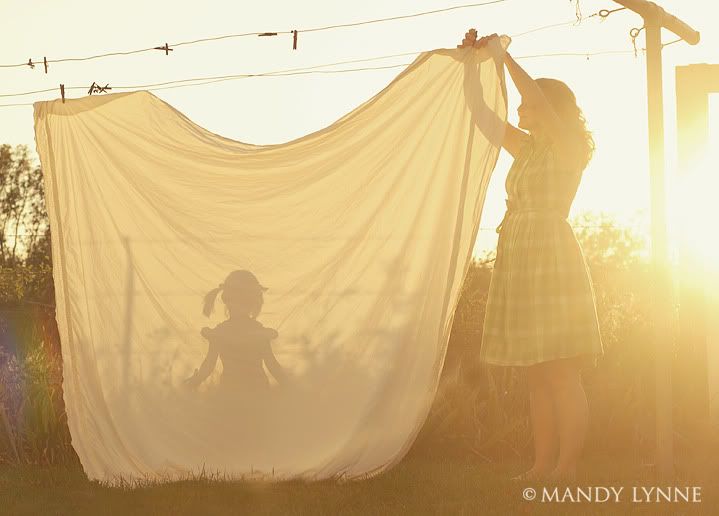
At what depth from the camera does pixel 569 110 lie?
15.8ft

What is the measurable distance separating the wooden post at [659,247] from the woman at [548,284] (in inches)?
15.7

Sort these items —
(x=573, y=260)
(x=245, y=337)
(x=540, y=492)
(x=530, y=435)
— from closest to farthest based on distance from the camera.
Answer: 1. (x=540, y=492)
2. (x=573, y=260)
3. (x=245, y=337)
4. (x=530, y=435)

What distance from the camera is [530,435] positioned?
18.7 ft

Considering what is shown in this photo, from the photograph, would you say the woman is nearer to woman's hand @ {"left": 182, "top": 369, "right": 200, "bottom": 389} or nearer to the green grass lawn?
the green grass lawn

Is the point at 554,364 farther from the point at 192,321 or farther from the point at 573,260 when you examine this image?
the point at 192,321

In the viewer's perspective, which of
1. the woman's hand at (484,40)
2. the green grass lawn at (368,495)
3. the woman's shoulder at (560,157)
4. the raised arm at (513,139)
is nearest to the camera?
the green grass lawn at (368,495)

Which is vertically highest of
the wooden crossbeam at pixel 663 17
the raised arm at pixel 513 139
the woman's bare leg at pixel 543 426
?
the wooden crossbeam at pixel 663 17

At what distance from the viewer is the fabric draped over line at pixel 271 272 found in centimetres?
497

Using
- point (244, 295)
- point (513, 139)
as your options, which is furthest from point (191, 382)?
point (513, 139)

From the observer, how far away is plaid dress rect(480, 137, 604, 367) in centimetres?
470

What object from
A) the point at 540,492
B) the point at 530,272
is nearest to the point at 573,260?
the point at 530,272

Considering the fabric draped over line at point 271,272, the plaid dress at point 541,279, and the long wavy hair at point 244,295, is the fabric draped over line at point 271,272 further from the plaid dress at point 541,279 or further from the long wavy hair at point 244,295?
the plaid dress at point 541,279

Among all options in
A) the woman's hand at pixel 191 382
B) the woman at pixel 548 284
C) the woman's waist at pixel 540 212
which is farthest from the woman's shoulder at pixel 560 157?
the woman's hand at pixel 191 382

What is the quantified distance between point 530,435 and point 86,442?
230 cm
